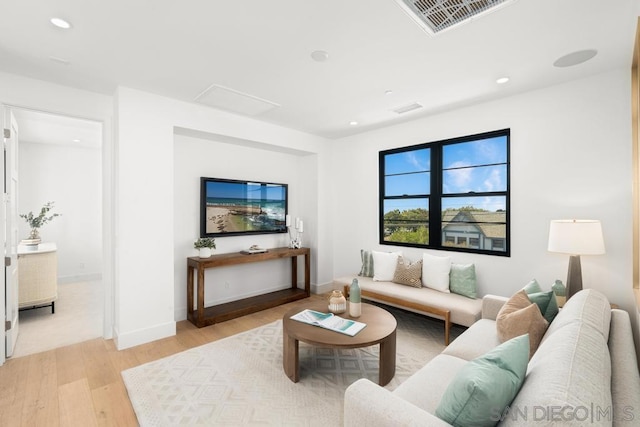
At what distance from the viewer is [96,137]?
4887 mm

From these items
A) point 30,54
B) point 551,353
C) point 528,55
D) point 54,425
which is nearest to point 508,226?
point 528,55

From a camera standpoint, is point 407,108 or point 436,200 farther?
point 436,200

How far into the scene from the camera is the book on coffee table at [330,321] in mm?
2383

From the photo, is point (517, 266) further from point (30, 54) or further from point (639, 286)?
point (30, 54)

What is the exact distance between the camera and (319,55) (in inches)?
93.4

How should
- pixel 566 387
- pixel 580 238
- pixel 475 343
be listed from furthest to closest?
pixel 580 238 < pixel 475 343 < pixel 566 387

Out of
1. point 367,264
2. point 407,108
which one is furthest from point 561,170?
point 367,264

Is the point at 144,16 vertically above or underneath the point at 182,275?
above

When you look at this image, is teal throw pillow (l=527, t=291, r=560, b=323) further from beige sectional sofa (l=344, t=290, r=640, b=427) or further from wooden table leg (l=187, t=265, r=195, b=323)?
wooden table leg (l=187, t=265, r=195, b=323)

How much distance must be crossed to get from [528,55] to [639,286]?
73.7 inches

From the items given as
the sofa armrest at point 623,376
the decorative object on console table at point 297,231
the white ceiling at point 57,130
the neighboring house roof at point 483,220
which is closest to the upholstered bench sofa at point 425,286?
the neighboring house roof at point 483,220

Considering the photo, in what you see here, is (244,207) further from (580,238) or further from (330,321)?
(580,238)

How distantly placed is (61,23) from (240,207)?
8.73 feet

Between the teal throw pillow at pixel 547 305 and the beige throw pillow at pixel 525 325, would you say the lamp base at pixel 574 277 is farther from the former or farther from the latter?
the beige throw pillow at pixel 525 325
